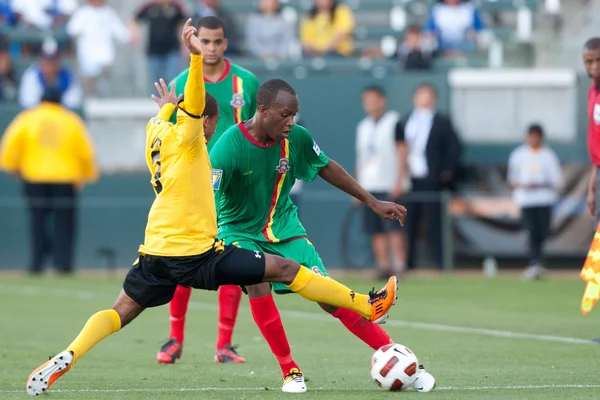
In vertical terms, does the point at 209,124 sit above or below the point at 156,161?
above

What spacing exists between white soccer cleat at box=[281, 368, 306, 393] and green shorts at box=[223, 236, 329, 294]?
632 millimetres

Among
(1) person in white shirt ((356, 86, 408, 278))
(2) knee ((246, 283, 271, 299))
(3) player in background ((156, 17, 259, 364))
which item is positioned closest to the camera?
(2) knee ((246, 283, 271, 299))

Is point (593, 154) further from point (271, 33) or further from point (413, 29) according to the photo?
point (271, 33)

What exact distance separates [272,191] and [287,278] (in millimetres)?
925

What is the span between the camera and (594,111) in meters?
10.4

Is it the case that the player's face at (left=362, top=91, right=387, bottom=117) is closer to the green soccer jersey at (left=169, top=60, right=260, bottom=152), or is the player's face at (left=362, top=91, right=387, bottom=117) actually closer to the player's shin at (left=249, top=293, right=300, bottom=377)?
the green soccer jersey at (left=169, top=60, right=260, bottom=152)

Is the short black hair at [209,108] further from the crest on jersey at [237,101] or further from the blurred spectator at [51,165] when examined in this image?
the blurred spectator at [51,165]

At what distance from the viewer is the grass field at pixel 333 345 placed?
289 inches

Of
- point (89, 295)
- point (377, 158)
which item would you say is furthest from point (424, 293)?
point (89, 295)

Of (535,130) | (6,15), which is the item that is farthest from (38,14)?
(535,130)

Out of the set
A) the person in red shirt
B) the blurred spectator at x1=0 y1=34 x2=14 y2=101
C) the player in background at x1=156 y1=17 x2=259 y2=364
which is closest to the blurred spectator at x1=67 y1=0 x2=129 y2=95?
the blurred spectator at x1=0 y1=34 x2=14 y2=101

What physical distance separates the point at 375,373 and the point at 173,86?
7.10ft

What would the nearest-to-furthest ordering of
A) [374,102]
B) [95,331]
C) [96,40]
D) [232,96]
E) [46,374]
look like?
[46,374] < [95,331] < [232,96] < [374,102] < [96,40]

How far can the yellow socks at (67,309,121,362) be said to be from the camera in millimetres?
7070
